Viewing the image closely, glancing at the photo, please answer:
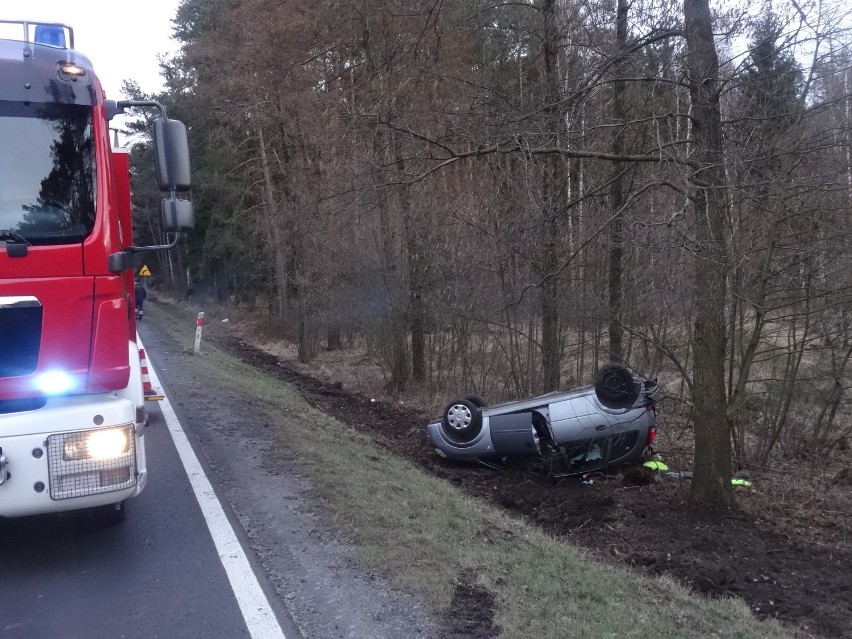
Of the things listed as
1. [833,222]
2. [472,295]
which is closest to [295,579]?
[833,222]

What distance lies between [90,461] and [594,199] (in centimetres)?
818

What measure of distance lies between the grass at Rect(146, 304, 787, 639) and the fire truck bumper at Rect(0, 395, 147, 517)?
5.78ft

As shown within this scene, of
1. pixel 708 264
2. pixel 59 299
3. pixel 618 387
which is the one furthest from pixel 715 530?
pixel 59 299


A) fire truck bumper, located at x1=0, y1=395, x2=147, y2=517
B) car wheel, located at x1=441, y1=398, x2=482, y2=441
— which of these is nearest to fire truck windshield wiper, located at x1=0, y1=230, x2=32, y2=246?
fire truck bumper, located at x1=0, y1=395, x2=147, y2=517

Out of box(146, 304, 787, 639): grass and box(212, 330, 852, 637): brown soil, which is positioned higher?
box(146, 304, 787, 639): grass

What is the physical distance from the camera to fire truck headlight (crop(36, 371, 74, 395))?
16.0 feet

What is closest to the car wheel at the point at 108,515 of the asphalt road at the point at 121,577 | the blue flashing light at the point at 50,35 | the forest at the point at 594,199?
the asphalt road at the point at 121,577

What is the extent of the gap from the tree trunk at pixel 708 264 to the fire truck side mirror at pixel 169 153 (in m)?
4.84

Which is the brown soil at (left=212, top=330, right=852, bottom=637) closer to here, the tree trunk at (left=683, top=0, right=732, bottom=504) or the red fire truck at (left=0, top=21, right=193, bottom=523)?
the tree trunk at (left=683, top=0, right=732, bottom=504)

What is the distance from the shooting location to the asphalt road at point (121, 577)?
14.8 ft

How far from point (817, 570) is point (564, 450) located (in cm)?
330

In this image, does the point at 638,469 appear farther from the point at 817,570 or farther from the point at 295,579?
the point at 295,579

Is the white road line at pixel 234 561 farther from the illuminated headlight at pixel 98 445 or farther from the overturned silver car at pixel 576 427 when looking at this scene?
the overturned silver car at pixel 576 427

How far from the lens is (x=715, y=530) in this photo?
7.95m
